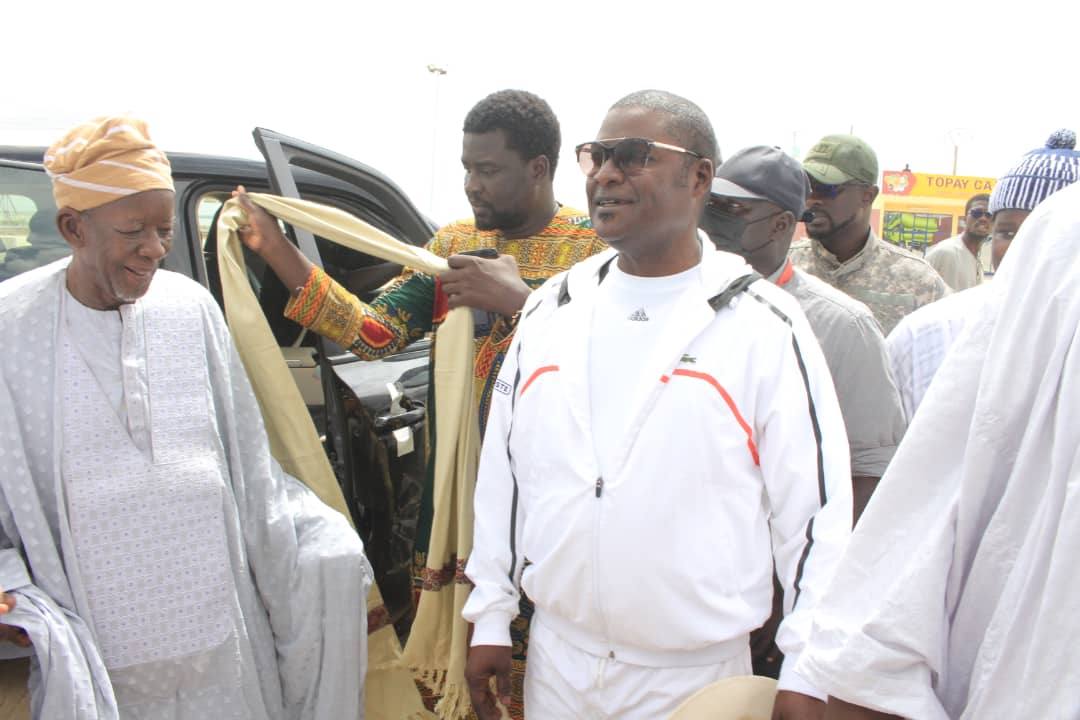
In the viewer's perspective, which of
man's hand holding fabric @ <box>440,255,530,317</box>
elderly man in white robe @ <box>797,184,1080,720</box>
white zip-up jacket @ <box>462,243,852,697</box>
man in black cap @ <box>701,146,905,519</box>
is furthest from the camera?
man's hand holding fabric @ <box>440,255,530,317</box>

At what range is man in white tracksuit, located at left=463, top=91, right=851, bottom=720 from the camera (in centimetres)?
170

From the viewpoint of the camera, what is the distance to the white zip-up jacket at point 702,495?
1.69 meters

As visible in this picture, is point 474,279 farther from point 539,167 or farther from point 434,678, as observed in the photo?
point 434,678

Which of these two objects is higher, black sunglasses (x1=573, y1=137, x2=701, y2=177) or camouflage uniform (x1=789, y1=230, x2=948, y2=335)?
black sunglasses (x1=573, y1=137, x2=701, y2=177)

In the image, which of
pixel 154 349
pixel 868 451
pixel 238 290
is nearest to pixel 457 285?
pixel 238 290

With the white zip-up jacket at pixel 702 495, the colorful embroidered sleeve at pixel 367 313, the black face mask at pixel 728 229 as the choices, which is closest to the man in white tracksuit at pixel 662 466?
the white zip-up jacket at pixel 702 495

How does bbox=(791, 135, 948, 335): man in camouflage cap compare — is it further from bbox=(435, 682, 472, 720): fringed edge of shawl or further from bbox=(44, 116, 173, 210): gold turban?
bbox=(44, 116, 173, 210): gold turban

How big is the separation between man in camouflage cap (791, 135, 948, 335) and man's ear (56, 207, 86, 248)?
104 inches

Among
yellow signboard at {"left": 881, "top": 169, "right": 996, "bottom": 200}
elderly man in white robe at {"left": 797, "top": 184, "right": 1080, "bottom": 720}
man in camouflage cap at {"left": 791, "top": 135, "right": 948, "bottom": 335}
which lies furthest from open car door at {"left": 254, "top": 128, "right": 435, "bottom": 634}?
→ yellow signboard at {"left": 881, "top": 169, "right": 996, "bottom": 200}

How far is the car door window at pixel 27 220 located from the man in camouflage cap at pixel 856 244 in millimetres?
2788

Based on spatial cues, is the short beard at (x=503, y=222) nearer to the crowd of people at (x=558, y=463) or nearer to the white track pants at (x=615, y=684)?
the crowd of people at (x=558, y=463)

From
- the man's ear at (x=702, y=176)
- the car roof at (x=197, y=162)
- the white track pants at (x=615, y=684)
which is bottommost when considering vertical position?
the white track pants at (x=615, y=684)

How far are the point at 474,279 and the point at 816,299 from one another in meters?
1.00

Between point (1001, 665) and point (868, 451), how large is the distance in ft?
4.55
